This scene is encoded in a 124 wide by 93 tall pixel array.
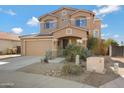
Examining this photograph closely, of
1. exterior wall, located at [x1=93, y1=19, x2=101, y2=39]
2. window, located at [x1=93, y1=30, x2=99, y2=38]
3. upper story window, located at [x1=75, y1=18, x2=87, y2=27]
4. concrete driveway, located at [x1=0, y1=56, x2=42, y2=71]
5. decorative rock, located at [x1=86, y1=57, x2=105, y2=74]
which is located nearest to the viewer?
decorative rock, located at [x1=86, y1=57, x2=105, y2=74]

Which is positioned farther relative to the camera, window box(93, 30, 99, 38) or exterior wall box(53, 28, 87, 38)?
window box(93, 30, 99, 38)

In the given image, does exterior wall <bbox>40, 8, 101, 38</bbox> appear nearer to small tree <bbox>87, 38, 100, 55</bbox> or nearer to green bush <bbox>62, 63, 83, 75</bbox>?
small tree <bbox>87, 38, 100, 55</bbox>

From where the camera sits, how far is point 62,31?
2377 centimetres

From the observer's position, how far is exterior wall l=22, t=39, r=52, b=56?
24.5m

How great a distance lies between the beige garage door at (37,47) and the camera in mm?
24453

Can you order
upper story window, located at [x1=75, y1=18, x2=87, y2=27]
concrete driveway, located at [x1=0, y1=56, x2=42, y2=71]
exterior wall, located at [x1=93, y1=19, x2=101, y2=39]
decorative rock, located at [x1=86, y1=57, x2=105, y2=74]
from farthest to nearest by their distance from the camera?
exterior wall, located at [x1=93, y1=19, x2=101, y2=39] < upper story window, located at [x1=75, y1=18, x2=87, y2=27] < concrete driveway, located at [x1=0, y1=56, x2=42, y2=71] < decorative rock, located at [x1=86, y1=57, x2=105, y2=74]

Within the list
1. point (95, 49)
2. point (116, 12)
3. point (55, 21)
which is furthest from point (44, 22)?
point (116, 12)

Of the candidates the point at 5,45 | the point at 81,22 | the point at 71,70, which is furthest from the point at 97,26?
the point at 71,70

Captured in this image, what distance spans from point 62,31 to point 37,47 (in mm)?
4142

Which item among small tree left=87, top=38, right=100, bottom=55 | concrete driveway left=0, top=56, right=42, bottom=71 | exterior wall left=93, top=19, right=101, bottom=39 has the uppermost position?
exterior wall left=93, top=19, right=101, bottom=39

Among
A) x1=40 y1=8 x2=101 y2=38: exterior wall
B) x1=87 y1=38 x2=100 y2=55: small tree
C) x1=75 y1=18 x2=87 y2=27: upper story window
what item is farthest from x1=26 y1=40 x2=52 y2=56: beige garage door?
x1=75 y1=18 x2=87 y2=27: upper story window

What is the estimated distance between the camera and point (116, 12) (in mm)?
22891

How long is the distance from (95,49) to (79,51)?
10.1m
